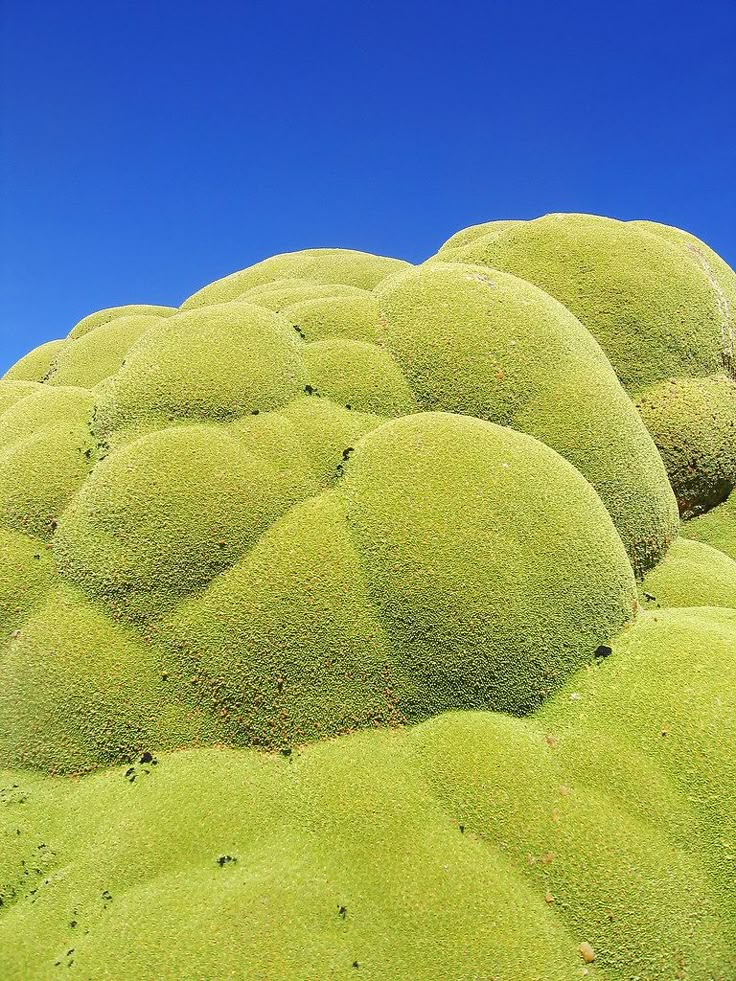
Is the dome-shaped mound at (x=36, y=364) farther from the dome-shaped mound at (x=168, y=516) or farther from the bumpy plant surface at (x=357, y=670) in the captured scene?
the dome-shaped mound at (x=168, y=516)

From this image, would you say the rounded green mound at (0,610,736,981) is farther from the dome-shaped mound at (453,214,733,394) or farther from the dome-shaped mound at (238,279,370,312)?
the dome-shaped mound at (238,279,370,312)

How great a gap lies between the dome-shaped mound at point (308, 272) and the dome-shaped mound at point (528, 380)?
3836 mm

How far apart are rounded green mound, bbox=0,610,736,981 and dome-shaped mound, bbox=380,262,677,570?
2.19 meters

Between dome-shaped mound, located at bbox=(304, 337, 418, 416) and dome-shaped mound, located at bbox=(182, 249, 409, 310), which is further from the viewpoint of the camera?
dome-shaped mound, located at bbox=(182, 249, 409, 310)

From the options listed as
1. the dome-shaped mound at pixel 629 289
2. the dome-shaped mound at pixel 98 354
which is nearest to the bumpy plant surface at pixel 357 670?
the dome-shaped mound at pixel 629 289

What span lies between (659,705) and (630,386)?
16.2 feet

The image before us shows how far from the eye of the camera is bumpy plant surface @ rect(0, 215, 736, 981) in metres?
4.66

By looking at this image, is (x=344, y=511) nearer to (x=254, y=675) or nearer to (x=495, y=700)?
(x=254, y=675)

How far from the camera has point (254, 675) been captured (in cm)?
554

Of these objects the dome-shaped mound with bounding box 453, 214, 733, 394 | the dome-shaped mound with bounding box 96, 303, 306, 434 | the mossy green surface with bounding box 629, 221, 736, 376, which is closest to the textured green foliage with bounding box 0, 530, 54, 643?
the dome-shaped mound with bounding box 96, 303, 306, 434

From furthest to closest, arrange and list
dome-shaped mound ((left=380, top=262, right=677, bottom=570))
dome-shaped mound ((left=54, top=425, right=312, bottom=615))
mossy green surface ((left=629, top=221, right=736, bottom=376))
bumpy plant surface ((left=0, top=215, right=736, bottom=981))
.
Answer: mossy green surface ((left=629, top=221, right=736, bottom=376)), dome-shaped mound ((left=380, top=262, right=677, bottom=570)), dome-shaped mound ((left=54, top=425, right=312, bottom=615)), bumpy plant surface ((left=0, top=215, right=736, bottom=981))

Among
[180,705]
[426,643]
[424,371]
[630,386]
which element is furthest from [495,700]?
[630,386]

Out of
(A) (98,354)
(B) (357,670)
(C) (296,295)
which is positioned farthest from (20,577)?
(A) (98,354)

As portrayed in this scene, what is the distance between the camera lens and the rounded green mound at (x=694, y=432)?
9016 millimetres
